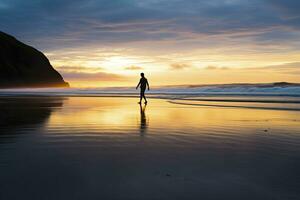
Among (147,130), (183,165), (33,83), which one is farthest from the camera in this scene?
(33,83)

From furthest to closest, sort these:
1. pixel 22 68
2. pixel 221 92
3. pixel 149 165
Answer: pixel 22 68 < pixel 221 92 < pixel 149 165

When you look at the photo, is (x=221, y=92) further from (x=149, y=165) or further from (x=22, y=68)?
(x=22, y=68)

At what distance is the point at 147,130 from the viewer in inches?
351

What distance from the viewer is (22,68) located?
140 metres

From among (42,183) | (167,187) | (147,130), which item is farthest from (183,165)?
(147,130)

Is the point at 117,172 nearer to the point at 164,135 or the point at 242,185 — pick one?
the point at 242,185

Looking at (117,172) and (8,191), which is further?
(117,172)

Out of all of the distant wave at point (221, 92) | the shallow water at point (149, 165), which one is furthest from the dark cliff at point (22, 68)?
the shallow water at point (149, 165)

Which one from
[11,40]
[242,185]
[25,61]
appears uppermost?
[11,40]

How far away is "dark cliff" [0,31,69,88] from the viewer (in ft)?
416

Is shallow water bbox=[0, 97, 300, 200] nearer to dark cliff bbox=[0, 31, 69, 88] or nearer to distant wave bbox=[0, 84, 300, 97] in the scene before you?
distant wave bbox=[0, 84, 300, 97]

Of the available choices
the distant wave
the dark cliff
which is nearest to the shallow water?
the distant wave

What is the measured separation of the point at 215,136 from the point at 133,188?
434 cm

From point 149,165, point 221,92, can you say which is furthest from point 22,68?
point 149,165
